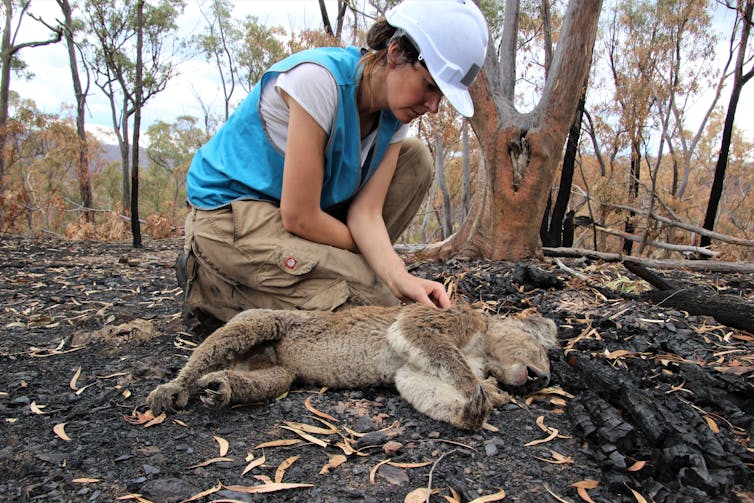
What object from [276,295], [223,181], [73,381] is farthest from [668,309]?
[73,381]

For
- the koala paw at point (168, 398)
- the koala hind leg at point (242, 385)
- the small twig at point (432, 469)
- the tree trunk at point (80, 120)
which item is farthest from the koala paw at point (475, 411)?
the tree trunk at point (80, 120)

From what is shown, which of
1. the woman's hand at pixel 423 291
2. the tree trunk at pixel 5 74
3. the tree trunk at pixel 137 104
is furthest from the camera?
the tree trunk at pixel 5 74

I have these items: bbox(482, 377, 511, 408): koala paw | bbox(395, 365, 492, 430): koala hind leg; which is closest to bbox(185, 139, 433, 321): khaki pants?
bbox(395, 365, 492, 430): koala hind leg

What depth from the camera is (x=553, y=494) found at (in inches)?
79.0

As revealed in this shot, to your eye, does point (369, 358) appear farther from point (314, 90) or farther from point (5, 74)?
point (5, 74)

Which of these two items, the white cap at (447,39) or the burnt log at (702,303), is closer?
the white cap at (447,39)

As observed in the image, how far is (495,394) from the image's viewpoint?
2.81 m

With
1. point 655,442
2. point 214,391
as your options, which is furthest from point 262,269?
point 655,442

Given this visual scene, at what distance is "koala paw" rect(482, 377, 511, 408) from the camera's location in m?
2.79

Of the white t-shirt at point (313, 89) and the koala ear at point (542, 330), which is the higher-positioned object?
the white t-shirt at point (313, 89)

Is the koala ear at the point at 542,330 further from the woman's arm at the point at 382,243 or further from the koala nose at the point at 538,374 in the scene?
the woman's arm at the point at 382,243

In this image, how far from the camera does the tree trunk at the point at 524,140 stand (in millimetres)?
6906

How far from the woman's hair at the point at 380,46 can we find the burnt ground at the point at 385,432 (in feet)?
6.26

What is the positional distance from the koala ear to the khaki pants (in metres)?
0.96
